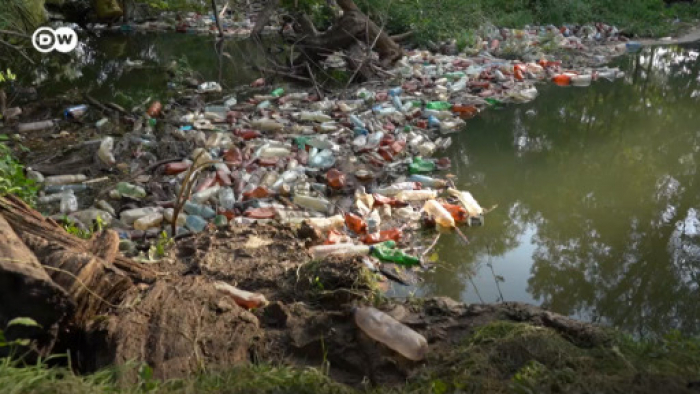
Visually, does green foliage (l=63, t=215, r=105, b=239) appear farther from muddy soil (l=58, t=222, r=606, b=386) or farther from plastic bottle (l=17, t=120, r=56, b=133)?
plastic bottle (l=17, t=120, r=56, b=133)

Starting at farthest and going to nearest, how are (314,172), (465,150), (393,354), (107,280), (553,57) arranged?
(553,57) → (465,150) → (314,172) → (393,354) → (107,280)

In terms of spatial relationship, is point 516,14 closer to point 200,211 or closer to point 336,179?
point 336,179

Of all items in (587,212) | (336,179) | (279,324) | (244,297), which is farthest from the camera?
(336,179)

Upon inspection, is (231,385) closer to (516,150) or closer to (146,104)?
(516,150)

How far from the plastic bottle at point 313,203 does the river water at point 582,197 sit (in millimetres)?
832

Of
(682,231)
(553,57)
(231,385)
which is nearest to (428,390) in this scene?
(231,385)

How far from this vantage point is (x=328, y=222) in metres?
3.99

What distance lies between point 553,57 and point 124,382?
353 inches

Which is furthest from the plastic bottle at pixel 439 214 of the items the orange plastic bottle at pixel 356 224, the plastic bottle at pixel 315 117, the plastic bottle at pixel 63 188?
the plastic bottle at pixel 63 188

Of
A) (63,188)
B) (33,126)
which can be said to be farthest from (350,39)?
(63,188)

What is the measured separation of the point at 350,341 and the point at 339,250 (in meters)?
1.23

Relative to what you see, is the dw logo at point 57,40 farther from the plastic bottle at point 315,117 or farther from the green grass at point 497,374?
the green grass at point 497,374

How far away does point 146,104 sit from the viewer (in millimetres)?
6730

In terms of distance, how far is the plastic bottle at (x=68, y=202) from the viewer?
4.06 meters
